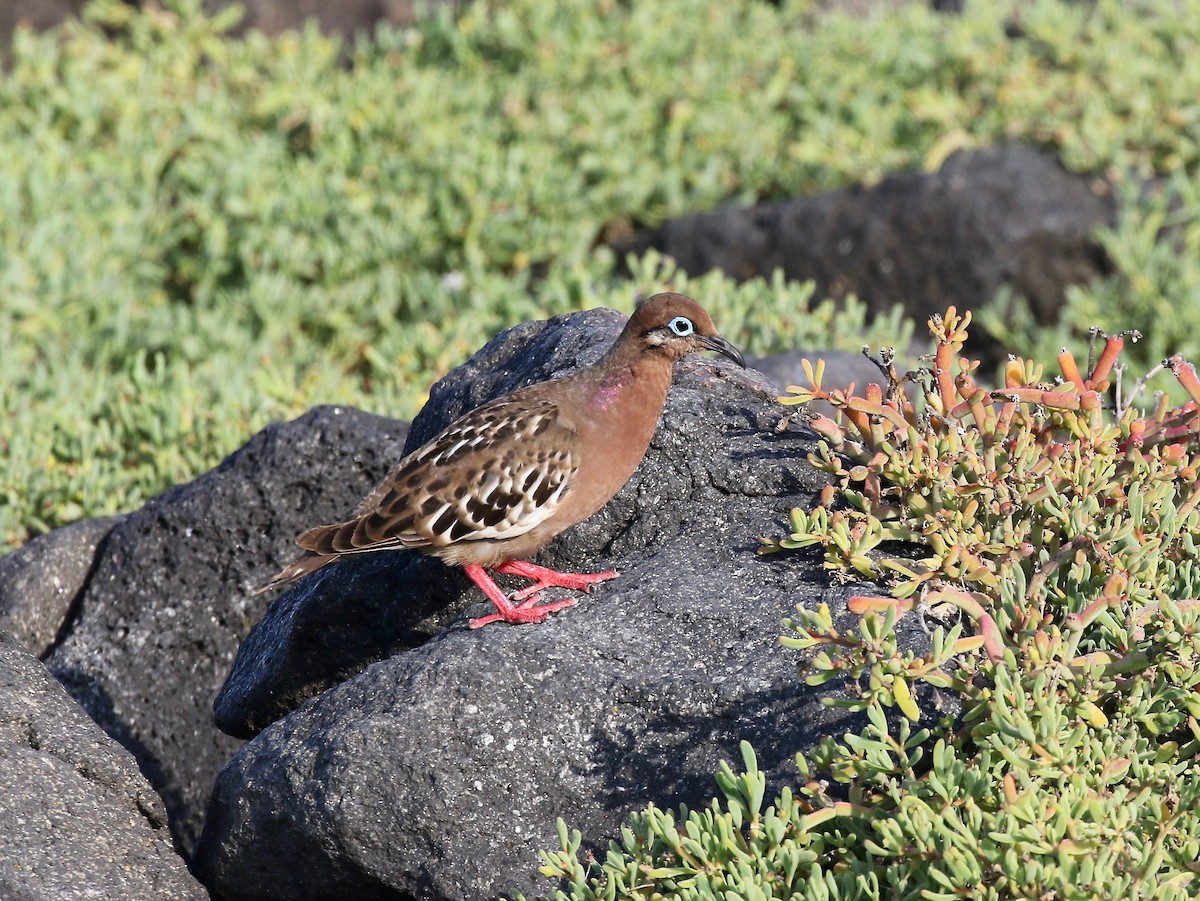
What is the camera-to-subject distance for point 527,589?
563 centimetres

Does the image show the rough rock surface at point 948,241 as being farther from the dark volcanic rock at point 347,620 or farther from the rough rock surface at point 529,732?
the rough rock surface at point 529,732

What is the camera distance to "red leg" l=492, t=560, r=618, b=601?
5422 mm

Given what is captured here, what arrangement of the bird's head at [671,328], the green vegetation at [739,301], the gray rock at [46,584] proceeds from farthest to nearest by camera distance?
the gray rock at [46,584] → the bird's head at [671,328] → the green vegetation at [739,301]

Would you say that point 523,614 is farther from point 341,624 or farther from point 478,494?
point 341,624

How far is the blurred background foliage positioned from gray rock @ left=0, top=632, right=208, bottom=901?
10.4ft

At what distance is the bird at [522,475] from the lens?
18.5 feet

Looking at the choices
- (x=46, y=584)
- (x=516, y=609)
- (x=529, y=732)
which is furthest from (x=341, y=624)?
(x=46, y=584)

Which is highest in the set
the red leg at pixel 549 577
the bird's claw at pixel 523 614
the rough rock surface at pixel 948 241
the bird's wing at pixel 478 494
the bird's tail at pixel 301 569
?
the bird's wing at pixel 478 494

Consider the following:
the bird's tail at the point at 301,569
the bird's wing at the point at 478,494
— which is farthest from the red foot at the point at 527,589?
→ the bird's tail at the point at 301,569

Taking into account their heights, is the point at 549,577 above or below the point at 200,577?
above

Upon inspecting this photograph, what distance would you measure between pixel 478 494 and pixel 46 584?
2.56 metres

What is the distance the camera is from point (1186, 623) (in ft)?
13.4

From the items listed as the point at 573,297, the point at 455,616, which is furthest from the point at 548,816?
the point at 573,297

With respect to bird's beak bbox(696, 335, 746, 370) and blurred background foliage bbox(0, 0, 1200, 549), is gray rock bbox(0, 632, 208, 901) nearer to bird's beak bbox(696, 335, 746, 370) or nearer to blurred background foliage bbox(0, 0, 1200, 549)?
bird's beak bbox(696, 335, 746, 370)
